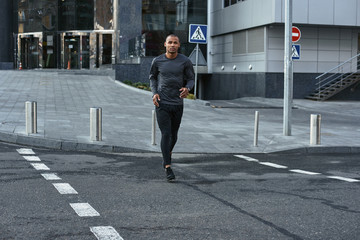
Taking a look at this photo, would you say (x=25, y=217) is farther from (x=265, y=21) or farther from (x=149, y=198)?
(x=265, y=21)

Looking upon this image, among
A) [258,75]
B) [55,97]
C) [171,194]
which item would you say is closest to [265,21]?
[258,75]

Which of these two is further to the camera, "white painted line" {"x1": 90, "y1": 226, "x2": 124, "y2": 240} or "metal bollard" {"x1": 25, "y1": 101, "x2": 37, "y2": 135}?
"metal bollard" {"x1": 25, "y1": 101, "x2": 37, "y2": 135}

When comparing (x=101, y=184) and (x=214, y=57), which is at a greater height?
(x=214, y=57)

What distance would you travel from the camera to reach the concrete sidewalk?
38.1 ft

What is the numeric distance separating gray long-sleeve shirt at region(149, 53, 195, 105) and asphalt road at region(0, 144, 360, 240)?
3.61 feet

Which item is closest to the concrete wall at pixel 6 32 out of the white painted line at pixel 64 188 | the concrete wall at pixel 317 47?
the concrete wall at pixel 317 47

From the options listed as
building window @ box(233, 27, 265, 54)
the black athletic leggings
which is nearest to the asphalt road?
the black athletic leggings

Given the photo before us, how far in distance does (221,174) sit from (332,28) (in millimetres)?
22756

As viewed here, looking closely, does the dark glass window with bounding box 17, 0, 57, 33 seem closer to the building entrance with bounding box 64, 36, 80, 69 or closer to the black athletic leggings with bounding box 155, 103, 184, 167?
the building entrance with bounding box 64, 36, 80, 69

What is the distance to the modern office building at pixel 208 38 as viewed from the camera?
28.0m

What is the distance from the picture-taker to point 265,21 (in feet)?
90.3

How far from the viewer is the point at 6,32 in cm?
5050

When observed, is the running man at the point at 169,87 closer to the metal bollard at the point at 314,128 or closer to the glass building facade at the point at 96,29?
the metal bollard at the point at 314,128

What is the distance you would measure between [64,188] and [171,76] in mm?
2050
